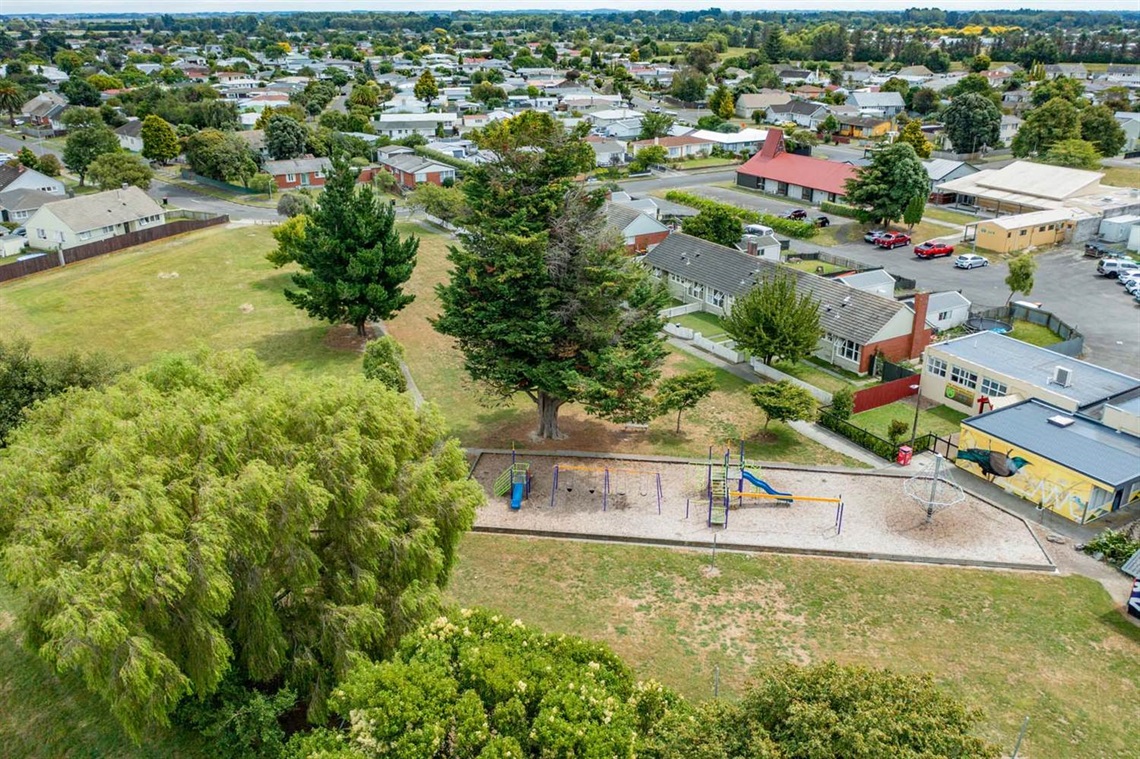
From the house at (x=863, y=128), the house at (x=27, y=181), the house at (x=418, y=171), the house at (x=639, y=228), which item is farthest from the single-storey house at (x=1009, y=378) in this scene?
the house at (x=27, y=181)

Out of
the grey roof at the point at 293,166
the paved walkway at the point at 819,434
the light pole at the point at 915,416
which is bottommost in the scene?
the paved walkway at the point at 819,434

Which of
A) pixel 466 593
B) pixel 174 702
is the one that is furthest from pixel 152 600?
pixel 466 593

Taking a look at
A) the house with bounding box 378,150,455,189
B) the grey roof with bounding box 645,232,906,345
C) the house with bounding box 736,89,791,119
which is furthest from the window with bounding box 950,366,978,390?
the house with bounding box 736,89,791,119

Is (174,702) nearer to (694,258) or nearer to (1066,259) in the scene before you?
(694,258)

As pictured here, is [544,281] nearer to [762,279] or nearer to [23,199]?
[762,279]

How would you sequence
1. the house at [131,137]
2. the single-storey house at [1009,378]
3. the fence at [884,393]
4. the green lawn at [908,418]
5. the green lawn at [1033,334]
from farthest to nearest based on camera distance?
1. the house at [131,137]
2. the green lawn at [1033,334]
3. the fence at [884,393]
4. the green lawn at [908,418]
5. the single-storey house at [1009,378]

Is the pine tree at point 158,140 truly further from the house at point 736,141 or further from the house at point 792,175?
the house at point 792,175
